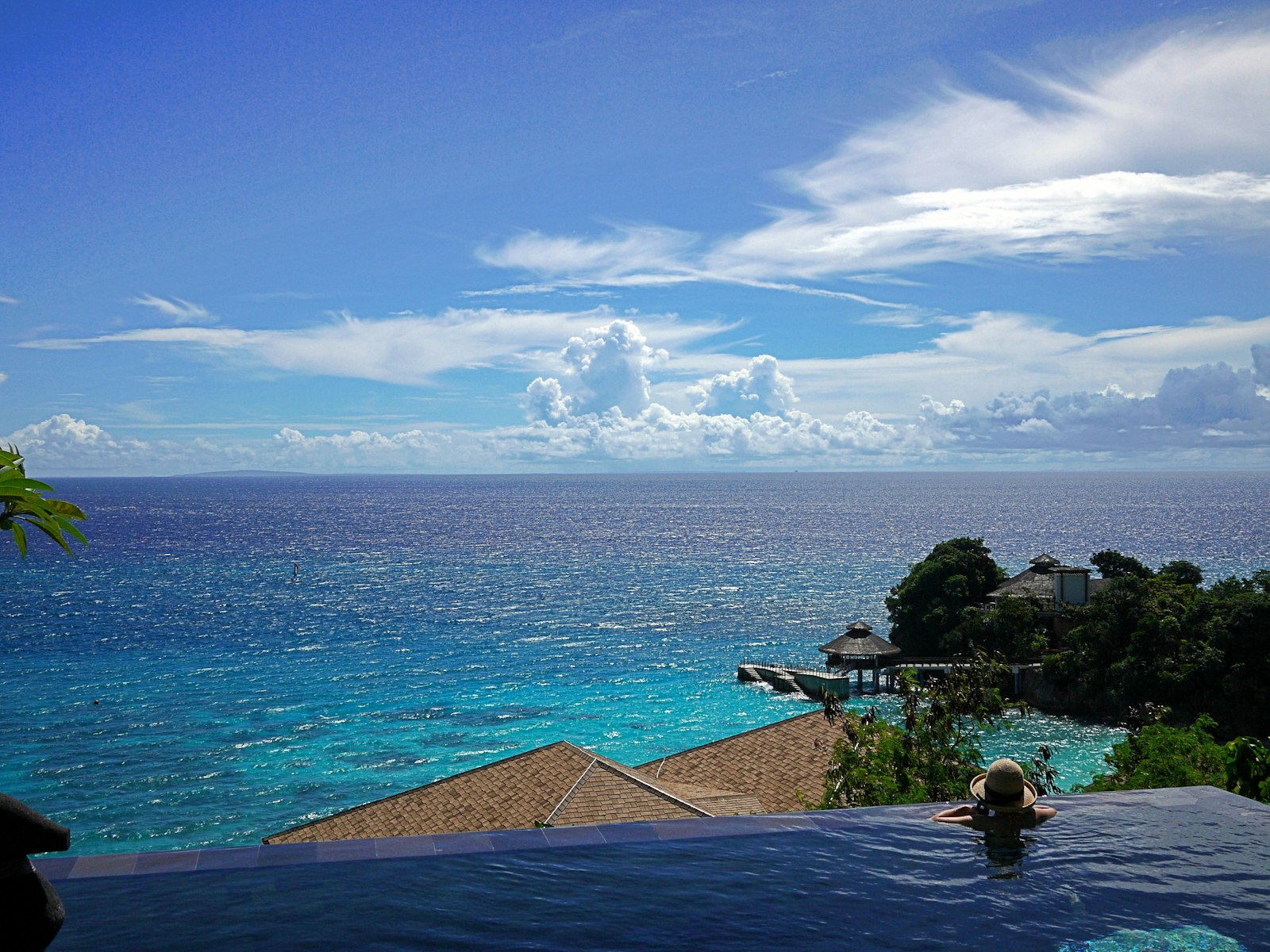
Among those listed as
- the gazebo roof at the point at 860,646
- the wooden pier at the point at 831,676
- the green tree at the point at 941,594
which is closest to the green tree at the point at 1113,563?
the green tree at the point at 941,594

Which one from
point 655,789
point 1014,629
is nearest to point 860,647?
point 1014,629

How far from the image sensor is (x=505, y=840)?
27.6 ft

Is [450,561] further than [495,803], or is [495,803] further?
[450,561]

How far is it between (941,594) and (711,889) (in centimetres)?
4457

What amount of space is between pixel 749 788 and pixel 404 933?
18.0 meters

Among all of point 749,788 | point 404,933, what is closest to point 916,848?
point 404,933

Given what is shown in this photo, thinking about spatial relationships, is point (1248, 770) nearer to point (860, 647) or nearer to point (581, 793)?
point (581, 793)

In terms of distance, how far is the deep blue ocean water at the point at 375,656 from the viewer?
3097 cm

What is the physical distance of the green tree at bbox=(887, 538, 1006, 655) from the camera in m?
48.1

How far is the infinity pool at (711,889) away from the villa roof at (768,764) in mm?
13578

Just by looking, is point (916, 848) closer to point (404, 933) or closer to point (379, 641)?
point (404, 933)

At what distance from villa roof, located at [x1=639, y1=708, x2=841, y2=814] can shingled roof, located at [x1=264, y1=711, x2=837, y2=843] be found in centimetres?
3

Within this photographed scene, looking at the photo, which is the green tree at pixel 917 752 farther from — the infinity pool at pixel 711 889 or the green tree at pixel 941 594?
the green tree at pixel 941 594

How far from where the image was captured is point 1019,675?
135 ft
